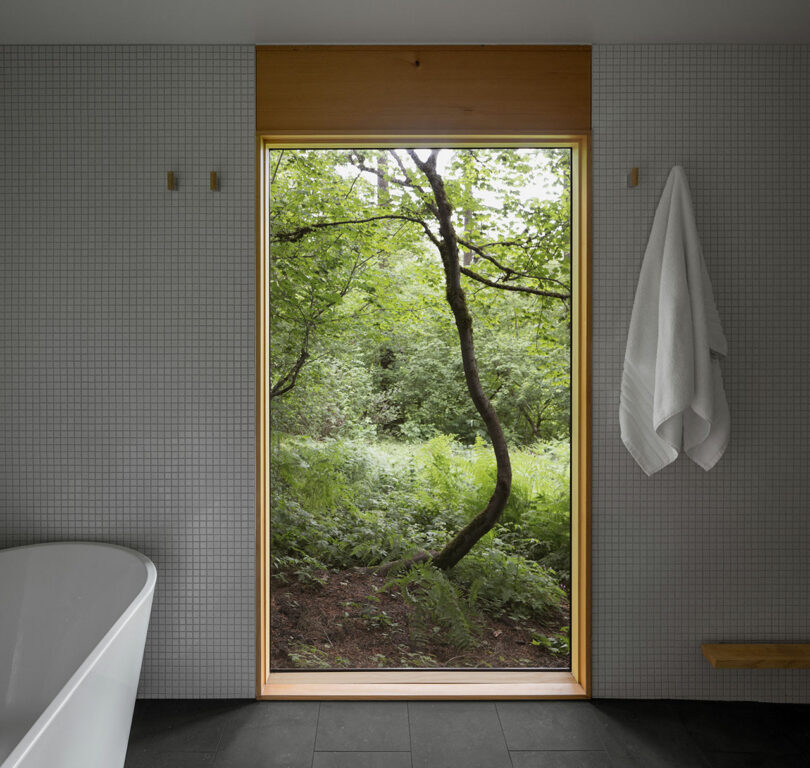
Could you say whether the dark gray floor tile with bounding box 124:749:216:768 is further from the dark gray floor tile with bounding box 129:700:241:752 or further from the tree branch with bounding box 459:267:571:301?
the tree branch with bounding box 459:267:571:301

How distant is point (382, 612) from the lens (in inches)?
105

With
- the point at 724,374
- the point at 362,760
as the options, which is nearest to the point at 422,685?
the point at 362,760

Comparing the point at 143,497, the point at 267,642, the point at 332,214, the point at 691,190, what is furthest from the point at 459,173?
the point at 267,642

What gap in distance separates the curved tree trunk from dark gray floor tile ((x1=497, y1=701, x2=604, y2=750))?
783mm

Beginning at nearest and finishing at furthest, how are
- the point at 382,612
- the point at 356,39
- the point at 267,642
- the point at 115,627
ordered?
the point at 115,627
the point at 356,39
the point at 267,642
the point at 382,612

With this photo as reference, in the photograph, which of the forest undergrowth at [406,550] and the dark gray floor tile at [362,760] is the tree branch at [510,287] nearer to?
the forest undergrowth at [406,550]

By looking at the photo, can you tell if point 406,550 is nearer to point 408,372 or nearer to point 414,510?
point 414,510

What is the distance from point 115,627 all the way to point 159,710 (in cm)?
78

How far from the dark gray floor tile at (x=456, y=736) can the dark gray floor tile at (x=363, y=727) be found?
0.14 ft

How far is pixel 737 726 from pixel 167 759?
6.16ft

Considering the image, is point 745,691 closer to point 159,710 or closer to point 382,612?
point 382,612

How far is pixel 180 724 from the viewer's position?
6.38 ft

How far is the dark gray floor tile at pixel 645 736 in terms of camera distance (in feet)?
5.85

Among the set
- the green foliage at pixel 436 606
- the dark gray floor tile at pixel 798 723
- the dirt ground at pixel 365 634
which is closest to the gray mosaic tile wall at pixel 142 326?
the dirt ground at pixel 365 634
